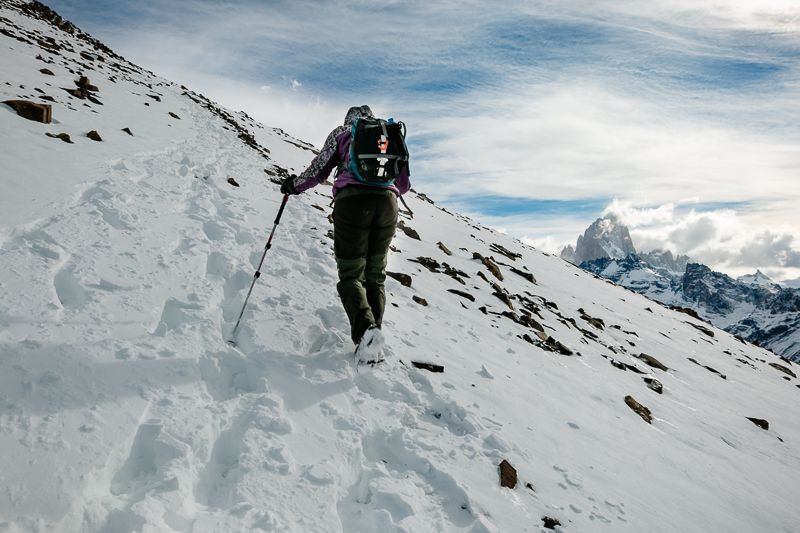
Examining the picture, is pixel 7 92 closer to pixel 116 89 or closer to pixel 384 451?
pixel 116 89

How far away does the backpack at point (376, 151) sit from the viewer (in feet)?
17.5

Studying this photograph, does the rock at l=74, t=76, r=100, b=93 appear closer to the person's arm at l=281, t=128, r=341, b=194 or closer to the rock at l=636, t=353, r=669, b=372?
the person's arm at l=281, t=128, r=341, b=194

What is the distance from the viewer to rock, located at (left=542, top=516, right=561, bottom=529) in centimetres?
380

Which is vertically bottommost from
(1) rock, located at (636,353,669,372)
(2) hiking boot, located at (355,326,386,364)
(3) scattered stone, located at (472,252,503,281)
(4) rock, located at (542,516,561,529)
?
(1) rock, located at (636,353,669,372)

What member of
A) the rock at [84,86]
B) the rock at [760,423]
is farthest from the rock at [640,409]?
the rock at [84,86]

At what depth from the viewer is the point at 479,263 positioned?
59.8 ft

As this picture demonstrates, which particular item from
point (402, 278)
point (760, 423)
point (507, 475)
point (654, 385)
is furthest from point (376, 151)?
point (760, 423)

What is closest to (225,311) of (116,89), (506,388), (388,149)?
(388,149)

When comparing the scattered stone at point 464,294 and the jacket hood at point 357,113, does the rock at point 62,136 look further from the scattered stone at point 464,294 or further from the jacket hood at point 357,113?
the scattered stone at point 464,294

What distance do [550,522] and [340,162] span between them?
16.1 ft

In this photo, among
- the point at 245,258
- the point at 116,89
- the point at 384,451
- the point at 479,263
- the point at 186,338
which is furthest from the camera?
the point at 116,89

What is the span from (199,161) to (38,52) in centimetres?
1411

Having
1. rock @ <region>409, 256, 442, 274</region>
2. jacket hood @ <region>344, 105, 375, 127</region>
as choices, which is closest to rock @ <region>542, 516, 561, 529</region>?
jacket hood @ <region>344, 105, 375, 127</region>

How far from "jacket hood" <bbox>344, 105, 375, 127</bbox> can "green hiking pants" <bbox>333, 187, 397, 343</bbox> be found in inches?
42.3
